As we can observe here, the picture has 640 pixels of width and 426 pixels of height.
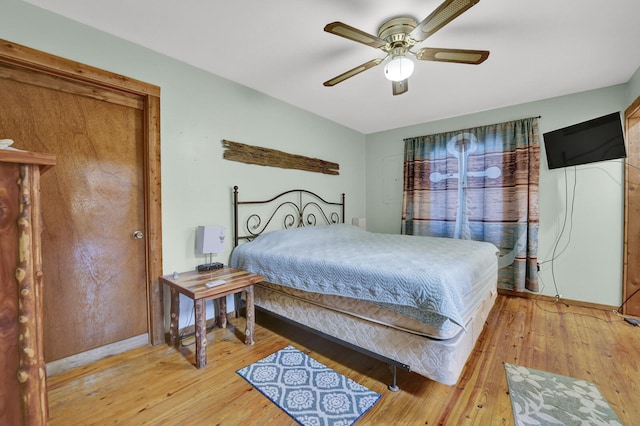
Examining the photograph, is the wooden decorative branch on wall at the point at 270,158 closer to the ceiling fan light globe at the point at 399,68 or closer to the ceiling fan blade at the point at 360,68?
the ceiling fan blade at the point at 360,68

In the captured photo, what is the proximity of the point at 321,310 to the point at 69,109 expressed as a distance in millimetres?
2407

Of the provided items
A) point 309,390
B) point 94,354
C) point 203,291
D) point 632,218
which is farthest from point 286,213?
point 632,218

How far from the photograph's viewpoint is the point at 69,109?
1950 mm

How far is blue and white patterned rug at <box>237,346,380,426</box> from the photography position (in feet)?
4.97

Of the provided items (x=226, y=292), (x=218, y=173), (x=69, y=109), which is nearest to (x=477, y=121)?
(x=218, y=173)

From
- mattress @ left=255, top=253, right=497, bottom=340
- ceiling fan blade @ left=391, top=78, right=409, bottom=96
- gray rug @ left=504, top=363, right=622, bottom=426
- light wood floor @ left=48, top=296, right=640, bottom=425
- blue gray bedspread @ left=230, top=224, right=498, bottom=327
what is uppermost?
ceiling fan blade @ left=391, top=78, right=409, bottom=96

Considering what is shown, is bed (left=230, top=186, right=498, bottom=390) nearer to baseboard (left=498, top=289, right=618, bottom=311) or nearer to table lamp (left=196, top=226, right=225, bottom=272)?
table lamp (left=196, top=226, right=225, bottom=272)

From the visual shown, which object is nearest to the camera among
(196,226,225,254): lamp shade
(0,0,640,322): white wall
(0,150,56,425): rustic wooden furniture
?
(0,150,56,425): rustic wooden furniture

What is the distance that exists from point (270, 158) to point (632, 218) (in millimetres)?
3975

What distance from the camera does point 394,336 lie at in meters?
1.71

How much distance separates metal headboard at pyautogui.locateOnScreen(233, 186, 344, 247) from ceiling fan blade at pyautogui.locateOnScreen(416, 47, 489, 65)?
2066 mm

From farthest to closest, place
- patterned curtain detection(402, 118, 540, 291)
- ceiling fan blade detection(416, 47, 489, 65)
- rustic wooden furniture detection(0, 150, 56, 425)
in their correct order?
1. patterned curtain detection(402, 118, 540, 291)
2. ceiling fan blade detection(416, 47, 489, 65)
3. rustic wooden furniture detection(0, 150, 56, 425)

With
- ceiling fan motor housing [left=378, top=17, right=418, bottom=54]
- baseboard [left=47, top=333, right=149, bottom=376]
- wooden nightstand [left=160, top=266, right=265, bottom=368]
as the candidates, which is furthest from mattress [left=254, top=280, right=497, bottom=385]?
ceiling fan motor housing [left=378, top=17, right=418, bottom=54]

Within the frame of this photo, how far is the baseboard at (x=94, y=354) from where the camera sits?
1.89 metres
